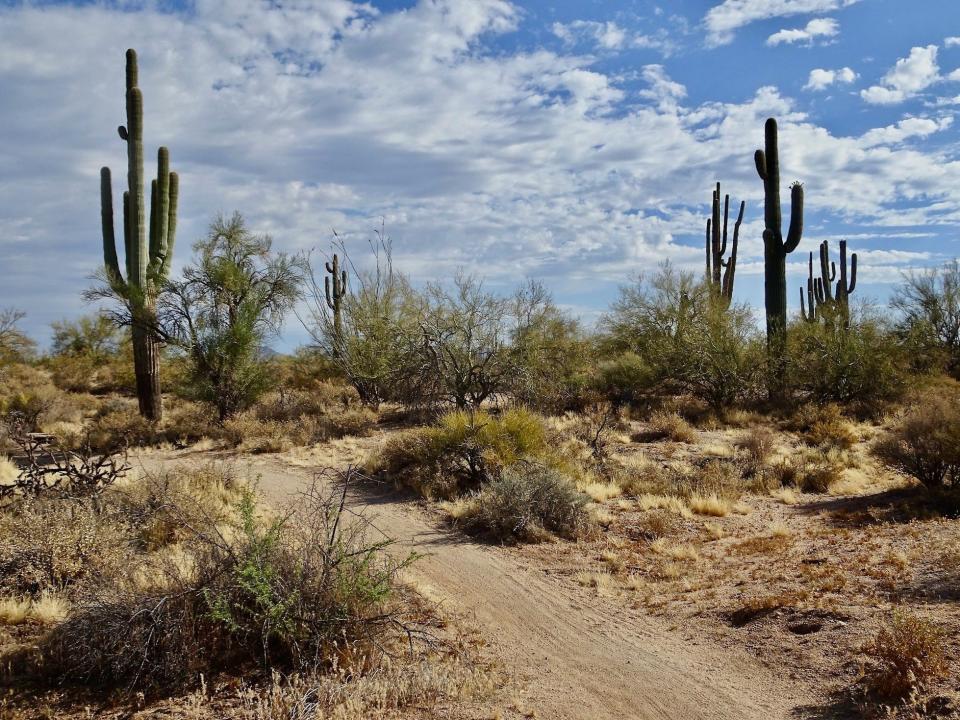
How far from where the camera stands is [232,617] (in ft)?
17.9

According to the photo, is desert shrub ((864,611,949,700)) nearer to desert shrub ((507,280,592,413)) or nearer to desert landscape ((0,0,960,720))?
desert landscape ((0,0,960,720))

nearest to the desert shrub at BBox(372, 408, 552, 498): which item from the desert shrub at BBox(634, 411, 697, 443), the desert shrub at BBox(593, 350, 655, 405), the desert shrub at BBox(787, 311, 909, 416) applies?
the desert shrub at BBox(634, 411, 697, 443)

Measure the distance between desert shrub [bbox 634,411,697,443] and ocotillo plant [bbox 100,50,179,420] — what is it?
12765mm

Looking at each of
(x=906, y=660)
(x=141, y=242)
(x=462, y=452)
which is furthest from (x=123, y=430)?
(x=906, y=660)

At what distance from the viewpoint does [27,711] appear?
4660mm

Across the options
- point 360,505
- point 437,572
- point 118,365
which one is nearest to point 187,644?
point 437,572

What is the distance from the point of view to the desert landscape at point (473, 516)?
5.18 m

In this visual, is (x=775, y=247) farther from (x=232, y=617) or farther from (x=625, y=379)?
(x=232, y=617)

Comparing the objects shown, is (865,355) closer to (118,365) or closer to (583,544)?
(583,544)

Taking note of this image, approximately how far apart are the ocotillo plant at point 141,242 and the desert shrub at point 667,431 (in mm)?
12765

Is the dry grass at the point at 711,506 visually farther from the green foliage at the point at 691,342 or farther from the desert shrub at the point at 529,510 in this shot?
the green foliage at the point at 691,342

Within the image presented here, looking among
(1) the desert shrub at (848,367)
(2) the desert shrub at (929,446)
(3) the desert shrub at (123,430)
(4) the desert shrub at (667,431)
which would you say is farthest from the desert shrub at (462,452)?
(1) the desert shrub at (848,367)

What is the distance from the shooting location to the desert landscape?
5.18 metres

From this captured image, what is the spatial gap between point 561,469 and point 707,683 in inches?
270
